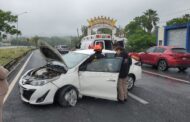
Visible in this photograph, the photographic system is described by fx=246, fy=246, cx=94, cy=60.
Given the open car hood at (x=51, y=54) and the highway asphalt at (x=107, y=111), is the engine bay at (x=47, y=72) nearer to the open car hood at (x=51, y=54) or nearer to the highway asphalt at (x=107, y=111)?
the open car hood at (x=51, y=54)

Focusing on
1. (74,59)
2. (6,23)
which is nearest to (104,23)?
(6,23)

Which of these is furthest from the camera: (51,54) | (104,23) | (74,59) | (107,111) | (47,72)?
(104,23)

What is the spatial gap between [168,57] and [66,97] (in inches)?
364

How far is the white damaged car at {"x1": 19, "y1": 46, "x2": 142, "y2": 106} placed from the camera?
19.2 ft

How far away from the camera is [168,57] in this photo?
546 inches

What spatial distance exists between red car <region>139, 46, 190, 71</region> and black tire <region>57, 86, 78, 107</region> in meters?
8.96

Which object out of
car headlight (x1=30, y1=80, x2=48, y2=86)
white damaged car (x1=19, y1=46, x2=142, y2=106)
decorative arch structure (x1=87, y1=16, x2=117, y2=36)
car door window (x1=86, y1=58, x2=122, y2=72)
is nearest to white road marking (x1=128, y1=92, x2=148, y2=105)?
white damaged car (x1=19, y1=46, x2=142, y2=106)

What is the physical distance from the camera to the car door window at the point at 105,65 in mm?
6570

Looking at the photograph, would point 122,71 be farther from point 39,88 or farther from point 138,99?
point 39,88

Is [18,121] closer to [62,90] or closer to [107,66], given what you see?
[62,90]

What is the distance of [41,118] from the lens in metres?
5.32

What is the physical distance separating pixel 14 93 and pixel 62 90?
7.92 feet

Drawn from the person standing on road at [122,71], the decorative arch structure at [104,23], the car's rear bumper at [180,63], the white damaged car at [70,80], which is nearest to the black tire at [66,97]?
the white damaged car at [70,80]

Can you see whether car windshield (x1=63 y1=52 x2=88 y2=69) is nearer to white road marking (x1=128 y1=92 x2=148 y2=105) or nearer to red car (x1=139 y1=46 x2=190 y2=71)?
white road marking (x1=128 y1=92 x2=148 y2=105)
